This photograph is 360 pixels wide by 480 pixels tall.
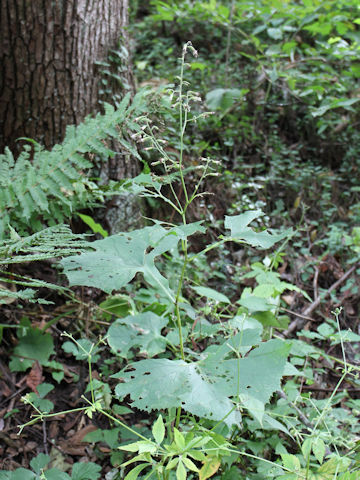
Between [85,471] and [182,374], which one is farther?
[85,471]

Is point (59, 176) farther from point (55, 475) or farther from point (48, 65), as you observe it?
point (55, 475)

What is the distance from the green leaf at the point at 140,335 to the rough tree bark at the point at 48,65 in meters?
1.08

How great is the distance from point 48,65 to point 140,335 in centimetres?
164

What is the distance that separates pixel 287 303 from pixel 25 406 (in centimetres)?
153

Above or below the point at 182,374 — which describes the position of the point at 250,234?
above

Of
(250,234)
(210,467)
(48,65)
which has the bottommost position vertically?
(210,467)

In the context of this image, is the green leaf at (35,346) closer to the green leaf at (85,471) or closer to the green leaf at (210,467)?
the green leaf at (85,471)

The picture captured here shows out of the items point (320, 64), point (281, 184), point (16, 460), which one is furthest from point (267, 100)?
point (16, 460)

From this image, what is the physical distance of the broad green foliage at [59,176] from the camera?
5.85ft

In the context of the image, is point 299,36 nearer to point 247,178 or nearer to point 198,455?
point 247,178

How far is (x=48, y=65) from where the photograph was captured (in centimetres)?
219

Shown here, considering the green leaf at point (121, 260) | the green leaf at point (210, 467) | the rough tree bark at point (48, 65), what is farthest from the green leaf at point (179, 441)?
the rough tree bark at point (48, 65)

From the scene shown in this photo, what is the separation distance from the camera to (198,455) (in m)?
0.97

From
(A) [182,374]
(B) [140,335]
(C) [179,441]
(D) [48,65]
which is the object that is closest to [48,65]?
(D) [48,65]
